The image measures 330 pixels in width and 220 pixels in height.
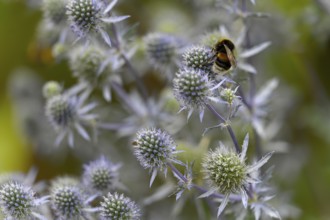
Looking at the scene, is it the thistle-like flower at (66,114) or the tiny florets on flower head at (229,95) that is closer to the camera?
the tiny florets on flower head at (229,95)

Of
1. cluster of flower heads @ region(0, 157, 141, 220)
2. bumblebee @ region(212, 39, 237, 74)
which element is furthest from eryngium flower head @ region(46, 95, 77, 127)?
bumblebee @ region(212, 39, 237, 74)

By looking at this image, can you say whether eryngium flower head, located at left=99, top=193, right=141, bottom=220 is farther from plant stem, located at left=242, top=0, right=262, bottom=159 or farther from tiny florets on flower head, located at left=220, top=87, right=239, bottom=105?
plant stem, located at left=242, top=0, right=262, bottom=159

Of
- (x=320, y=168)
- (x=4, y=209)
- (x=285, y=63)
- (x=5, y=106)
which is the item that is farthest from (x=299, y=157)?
(x=5, y=106)

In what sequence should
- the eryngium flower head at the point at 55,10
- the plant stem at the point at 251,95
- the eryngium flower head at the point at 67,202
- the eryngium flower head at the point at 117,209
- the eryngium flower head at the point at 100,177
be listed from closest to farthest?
the eryngium flower head at the point at 117,209
the eryngium flower head at the point at 67,202
the eryngium flower head at the point at 100,177
the plant stem at the point at 251,95
the eryngium flower head at the point at 55,10

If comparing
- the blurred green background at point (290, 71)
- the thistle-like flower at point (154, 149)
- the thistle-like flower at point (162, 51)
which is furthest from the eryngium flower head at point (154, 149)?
the blurred green background at point (290, 71)

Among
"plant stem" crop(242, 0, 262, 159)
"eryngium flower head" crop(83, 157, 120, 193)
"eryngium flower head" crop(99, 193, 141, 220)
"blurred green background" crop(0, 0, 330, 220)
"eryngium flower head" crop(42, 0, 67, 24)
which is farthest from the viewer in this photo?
"blurred green background" crop(0, 0, 330, 220)

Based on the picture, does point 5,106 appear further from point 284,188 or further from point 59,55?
point 284,188

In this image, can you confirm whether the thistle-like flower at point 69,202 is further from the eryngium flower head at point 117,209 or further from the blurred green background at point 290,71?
the blurred green background at point 290,71
